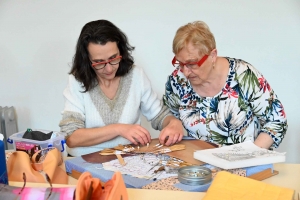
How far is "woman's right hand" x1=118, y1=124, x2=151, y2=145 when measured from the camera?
6.36 ft

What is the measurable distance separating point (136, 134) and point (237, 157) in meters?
0.51

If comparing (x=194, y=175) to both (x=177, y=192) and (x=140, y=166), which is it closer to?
(x=177, y=192)

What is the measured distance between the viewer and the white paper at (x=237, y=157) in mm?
1584

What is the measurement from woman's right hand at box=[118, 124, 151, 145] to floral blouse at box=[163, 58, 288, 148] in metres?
0.30

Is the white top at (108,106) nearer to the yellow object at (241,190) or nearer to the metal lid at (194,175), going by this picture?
the metal lid at (194,175)

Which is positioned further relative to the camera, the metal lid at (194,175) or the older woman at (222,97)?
the older woman at (222,97)

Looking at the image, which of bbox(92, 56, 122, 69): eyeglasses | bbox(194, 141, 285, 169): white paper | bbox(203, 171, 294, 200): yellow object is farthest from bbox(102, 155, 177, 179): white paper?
bbox(92, 56, 122, 69): eyeglasses

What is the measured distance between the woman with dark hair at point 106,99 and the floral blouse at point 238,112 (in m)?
0.12

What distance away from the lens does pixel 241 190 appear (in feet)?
4.06

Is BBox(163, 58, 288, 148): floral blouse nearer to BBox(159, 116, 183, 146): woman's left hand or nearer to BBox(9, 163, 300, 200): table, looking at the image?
BBox(159, 116, 183, 146): woman's left hand

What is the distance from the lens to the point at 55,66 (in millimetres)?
3293

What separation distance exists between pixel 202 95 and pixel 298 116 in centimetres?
118

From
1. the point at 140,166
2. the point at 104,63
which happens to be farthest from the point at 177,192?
the point at 104,63

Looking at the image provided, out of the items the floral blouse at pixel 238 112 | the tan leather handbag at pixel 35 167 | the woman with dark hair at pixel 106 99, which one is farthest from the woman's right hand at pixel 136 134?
the tan leather handbag at pixel 35 167
